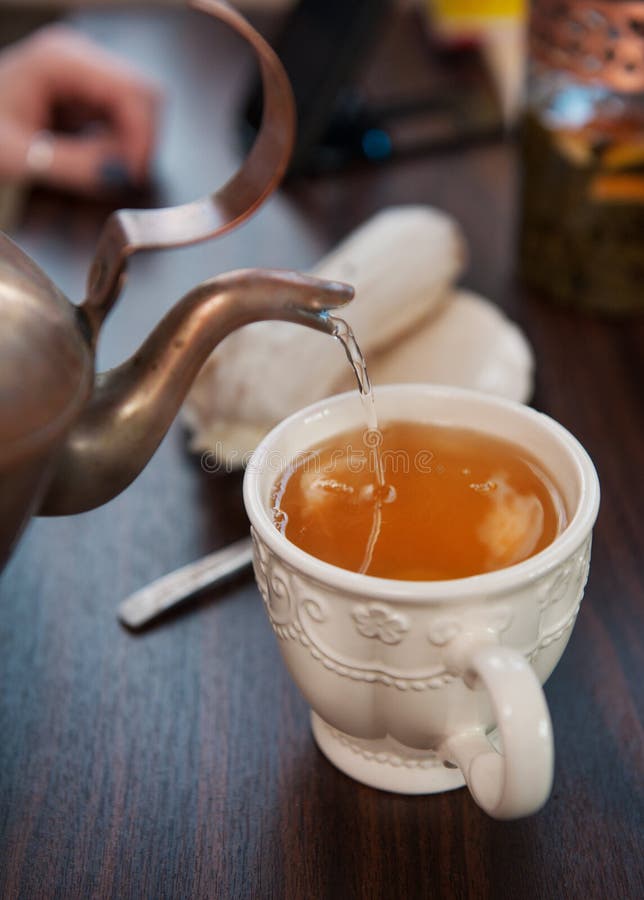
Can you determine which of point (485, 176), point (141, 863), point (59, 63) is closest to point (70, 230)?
point (59, 63)

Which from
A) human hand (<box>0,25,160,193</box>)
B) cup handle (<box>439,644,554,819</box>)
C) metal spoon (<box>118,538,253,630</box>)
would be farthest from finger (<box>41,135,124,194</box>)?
cup handle (<box>439,644,554,819</box>)

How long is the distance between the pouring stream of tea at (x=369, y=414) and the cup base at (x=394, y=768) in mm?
103

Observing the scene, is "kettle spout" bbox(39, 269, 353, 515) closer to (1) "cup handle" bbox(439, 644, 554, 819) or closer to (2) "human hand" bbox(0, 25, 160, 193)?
(1) "cup handle" bbox(439, 644, 554, 819)

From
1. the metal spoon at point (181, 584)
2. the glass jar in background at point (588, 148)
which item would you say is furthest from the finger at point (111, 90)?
the metal spoon at point (181, 584)

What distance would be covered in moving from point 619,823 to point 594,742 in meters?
0.05

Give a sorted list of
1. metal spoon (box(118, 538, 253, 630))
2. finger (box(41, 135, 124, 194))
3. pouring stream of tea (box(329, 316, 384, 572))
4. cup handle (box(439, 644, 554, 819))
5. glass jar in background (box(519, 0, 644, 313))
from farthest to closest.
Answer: finger (box(41, 135, 124, 194)) → glass jar in background (box(519, 0, 644, 313)) → metal spoon (box(118, 538, 253, 630)) → pouring stream of tea (box(329, 316, 384, 572)) → cup handle (box(439, 644, 554, 819))

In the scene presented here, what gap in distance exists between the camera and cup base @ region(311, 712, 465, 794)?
1.68ft

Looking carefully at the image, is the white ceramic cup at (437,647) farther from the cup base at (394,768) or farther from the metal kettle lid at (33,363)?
the metal kettle lid at (33,363)

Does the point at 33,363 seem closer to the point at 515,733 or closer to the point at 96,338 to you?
the point at 96,338

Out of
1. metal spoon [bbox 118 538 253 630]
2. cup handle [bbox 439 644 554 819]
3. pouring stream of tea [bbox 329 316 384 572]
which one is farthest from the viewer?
metal spoon [bbox 118 538 253 630]

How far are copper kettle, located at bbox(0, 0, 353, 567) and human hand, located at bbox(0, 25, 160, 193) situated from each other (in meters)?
0.64

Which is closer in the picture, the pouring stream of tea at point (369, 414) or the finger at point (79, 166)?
the pouring stream of tea at point (369, 414)

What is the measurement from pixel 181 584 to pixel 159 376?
197 mm

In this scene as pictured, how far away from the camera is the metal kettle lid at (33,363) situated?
40 cm
